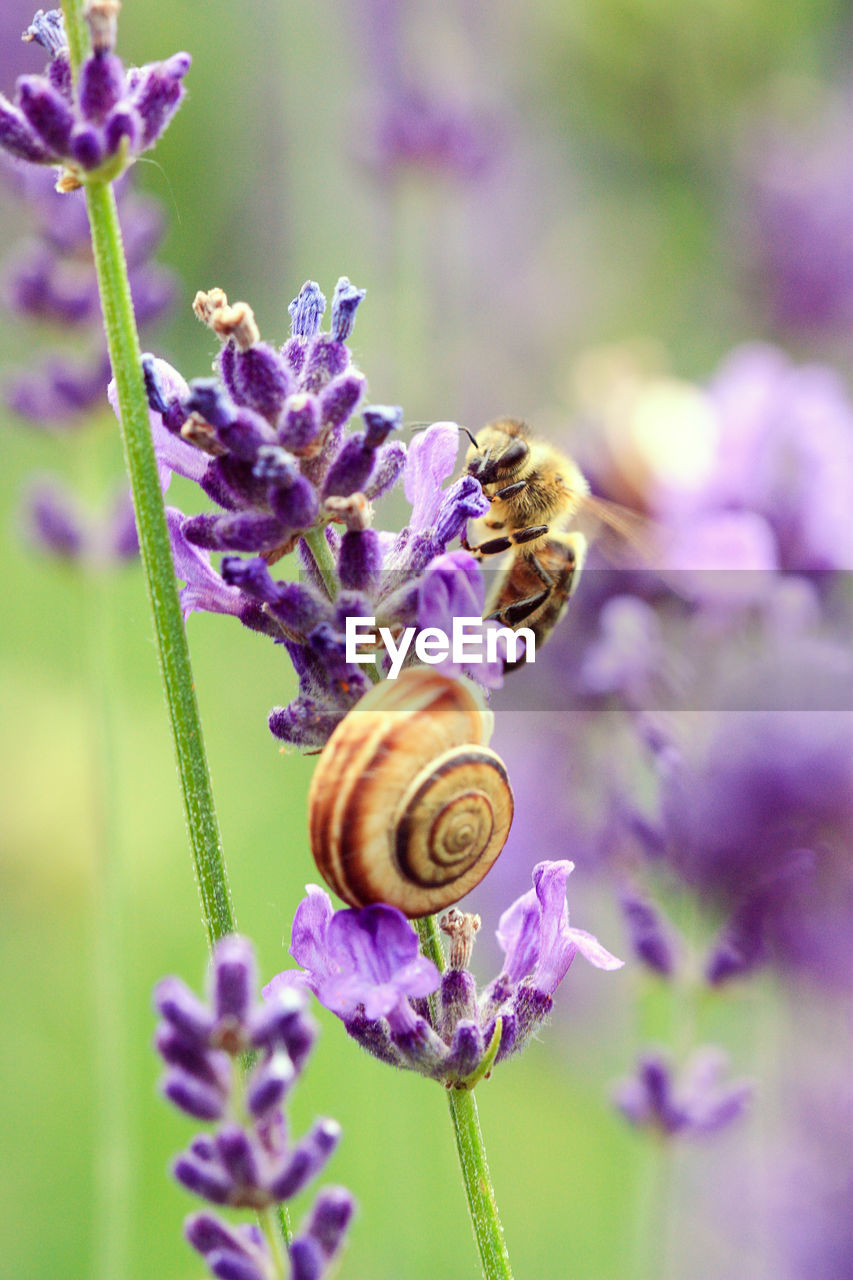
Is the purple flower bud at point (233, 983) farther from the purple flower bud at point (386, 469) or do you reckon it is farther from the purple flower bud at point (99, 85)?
the purple flower bud at point (99, 85)

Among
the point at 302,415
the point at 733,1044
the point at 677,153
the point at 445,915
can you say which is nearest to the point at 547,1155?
the point at 733,1044

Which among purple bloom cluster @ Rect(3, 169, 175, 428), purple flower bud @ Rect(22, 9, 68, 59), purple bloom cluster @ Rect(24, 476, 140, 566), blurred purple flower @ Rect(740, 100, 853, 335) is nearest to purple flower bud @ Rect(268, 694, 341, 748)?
purple flower bud @ Rect(22, 9, 68, 59)

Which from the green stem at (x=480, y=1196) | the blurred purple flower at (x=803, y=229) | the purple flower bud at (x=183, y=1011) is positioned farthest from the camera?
the blurred purple flower at (x=803, y=229)

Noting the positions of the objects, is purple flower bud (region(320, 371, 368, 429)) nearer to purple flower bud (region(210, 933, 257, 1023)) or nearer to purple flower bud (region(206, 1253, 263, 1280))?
purple flower bud (region(210, 933, 257, 1023))

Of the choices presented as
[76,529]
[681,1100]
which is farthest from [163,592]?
[76,529]

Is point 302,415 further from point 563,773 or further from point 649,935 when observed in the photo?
point 563,773

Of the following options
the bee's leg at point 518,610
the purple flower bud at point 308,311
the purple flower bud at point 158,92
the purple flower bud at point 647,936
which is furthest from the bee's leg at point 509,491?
the purple flower bud at point 158,92

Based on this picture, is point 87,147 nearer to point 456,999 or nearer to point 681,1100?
point 456,999
